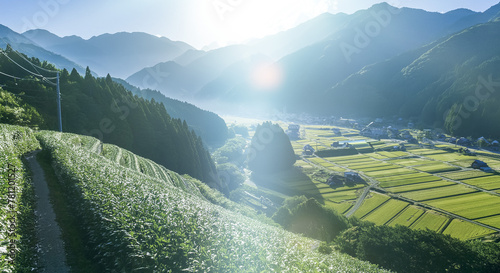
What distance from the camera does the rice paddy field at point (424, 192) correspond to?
153 ft

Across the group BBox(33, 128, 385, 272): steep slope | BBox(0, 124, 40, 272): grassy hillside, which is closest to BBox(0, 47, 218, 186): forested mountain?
BBox(0, 124, 40, 272): grassy hillside

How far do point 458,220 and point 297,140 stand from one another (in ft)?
361

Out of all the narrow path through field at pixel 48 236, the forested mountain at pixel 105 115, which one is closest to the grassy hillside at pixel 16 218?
the narrow path through field at pixel 48 236

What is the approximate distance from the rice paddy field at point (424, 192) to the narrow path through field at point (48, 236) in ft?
176

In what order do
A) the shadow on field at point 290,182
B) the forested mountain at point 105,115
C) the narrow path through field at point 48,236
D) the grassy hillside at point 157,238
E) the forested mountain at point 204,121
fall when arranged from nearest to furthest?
1. the grassy hillside at point 157,238
2. the narrow path through field at point 48,236
3. the forested mountain at point 105,115
4. the shadow on field at point 290,182
5. the forested mountain at point 204,121

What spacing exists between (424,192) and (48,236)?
76.4m

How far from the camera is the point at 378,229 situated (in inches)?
1140

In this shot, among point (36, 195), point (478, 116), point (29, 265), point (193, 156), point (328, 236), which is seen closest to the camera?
point (29, 265)

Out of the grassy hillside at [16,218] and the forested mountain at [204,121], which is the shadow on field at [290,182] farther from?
the forested mountain at [204,121]

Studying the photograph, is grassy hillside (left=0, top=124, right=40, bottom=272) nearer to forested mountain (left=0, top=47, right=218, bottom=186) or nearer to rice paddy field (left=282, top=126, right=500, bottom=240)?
forested mountain (left=0, top=47, right=218, bottom=186)

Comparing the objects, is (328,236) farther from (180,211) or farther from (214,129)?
(214,129)

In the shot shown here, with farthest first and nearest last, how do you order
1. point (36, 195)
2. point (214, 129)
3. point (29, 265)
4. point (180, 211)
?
1. point (214, 129)
2. point (36, 195)
3. point (180, 211)
4. point (29, 265)

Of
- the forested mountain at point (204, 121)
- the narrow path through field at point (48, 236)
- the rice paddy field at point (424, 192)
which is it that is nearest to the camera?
the narrow path through field at point (48, 236)

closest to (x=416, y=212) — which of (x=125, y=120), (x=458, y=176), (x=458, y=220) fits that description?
(x=458, y=220)
